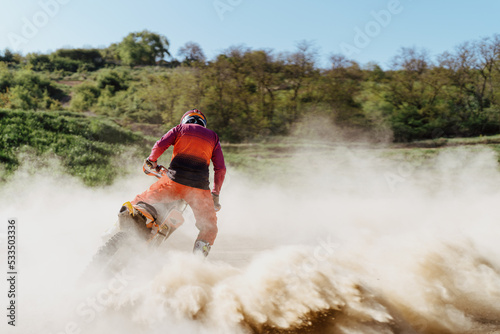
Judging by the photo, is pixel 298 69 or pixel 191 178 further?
pixel 298 69

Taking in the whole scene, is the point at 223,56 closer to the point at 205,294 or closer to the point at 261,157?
the point at 261,157

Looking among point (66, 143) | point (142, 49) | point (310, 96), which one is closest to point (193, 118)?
point (66, 143)

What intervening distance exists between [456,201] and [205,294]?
24.0ft

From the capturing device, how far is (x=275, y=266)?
4477 millimetres

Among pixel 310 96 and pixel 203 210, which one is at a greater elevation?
pixel 310 96

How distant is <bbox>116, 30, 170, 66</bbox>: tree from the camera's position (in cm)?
3903

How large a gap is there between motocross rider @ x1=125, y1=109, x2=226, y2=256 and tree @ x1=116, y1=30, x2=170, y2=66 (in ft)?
125

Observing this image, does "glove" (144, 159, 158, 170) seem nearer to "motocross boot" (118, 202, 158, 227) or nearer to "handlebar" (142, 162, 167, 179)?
"handlebar" (142, 162, 167, 179)

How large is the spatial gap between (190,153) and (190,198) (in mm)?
548

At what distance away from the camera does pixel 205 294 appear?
361cm

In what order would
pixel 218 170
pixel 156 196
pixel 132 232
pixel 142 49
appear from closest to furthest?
pixel 132 232, pixel 156 196, pixel 218 170, pixel 142 49

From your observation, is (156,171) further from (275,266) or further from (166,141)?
(275,266)

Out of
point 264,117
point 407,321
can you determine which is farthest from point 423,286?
point 264,117

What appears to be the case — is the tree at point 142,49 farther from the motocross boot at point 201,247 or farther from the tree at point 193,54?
the motocross boot at point 201,247
